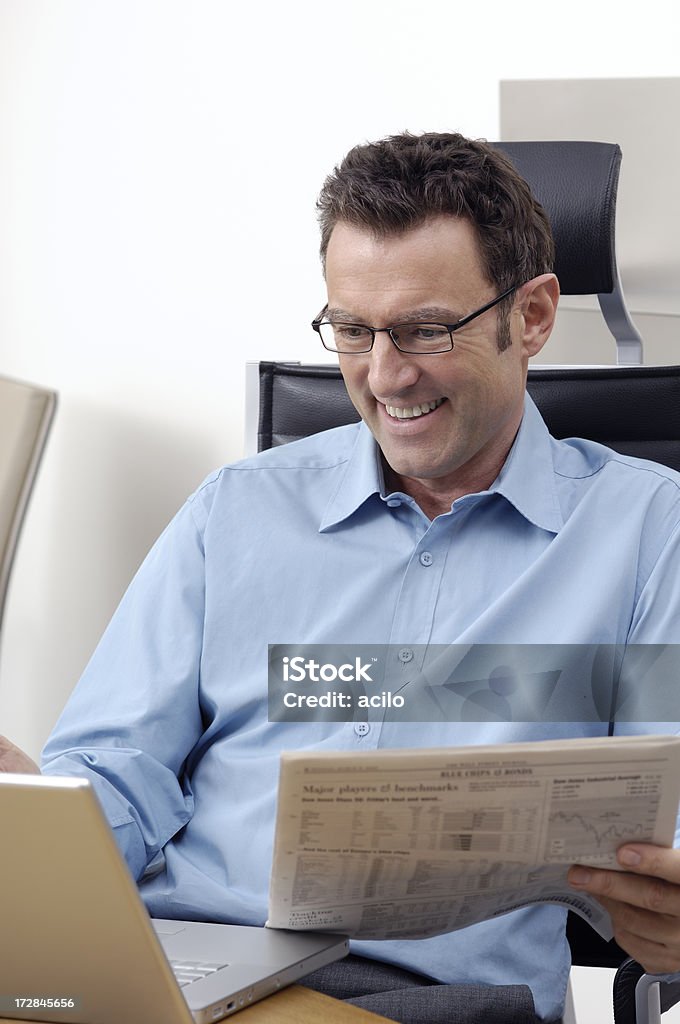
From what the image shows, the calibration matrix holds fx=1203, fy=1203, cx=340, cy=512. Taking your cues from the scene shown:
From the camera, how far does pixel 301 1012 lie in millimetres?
747

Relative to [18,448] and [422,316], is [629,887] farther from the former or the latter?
[18,448]

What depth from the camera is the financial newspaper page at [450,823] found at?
0.70 m

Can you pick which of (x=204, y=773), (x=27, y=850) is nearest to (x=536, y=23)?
(x=204, y=773)

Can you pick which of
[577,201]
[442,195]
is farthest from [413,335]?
[577,201]

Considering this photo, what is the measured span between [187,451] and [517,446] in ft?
4.40

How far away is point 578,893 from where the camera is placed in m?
0.88

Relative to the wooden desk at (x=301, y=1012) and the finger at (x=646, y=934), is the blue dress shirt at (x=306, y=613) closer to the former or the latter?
the finger at (x=646, y=934)

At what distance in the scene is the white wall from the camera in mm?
2350

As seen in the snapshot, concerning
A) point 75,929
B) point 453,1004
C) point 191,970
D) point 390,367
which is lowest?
point 453,1004

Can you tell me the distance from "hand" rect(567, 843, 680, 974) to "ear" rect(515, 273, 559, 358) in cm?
63

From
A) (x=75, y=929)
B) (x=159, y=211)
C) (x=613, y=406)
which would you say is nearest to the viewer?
(x=75, y=929)

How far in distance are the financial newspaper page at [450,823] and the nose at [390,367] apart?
54 cm

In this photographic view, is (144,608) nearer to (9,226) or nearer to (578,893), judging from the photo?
(578,893)

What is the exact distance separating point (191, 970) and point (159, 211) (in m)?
2.01
